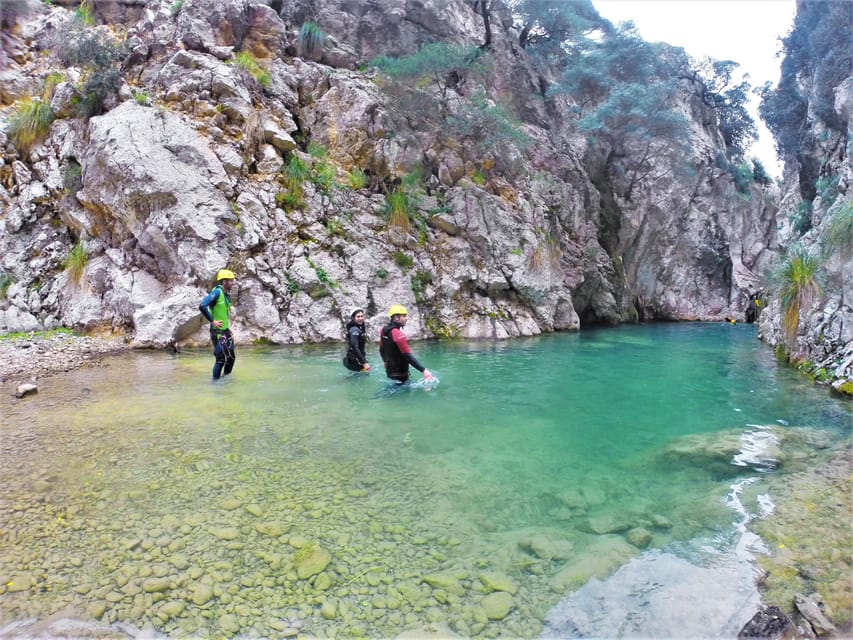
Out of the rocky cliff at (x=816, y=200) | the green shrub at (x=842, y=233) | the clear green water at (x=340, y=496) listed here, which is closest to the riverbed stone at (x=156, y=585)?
the clear green water at (x=340, y=496)

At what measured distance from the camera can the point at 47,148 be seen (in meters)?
14.1

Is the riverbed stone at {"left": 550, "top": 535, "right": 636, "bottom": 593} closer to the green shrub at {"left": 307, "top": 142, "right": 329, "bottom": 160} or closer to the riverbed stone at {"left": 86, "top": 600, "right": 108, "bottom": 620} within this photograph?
the riverbed stone at {"left": 86, "top": 600, "right": 108, "bottom": 620}

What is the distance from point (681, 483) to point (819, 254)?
8.49 metres

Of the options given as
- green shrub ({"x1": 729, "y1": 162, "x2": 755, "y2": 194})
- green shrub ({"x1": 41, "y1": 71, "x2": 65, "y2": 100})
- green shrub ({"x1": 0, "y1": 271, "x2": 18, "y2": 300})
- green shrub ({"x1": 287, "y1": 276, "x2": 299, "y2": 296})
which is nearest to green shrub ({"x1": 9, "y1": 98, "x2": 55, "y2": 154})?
green shrub ({"x1": 41, "y1": 71, "x2": 65, "y2": 100})

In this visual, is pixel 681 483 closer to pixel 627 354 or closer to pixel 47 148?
pixel 627 354

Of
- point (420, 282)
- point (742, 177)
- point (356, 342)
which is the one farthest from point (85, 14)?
point (742, 177)

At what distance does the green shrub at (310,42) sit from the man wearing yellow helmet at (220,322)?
14688mm

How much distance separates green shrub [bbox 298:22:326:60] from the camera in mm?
18672

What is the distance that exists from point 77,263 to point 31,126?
511 cm

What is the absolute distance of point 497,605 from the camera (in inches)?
107

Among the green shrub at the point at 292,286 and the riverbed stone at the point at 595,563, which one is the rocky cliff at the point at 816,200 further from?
the green shrub at the point at 292,286

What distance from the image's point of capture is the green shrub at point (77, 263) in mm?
12672

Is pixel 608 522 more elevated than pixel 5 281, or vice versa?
pixel 5 281

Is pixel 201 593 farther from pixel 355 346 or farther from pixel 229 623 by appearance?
pixel 355 346
